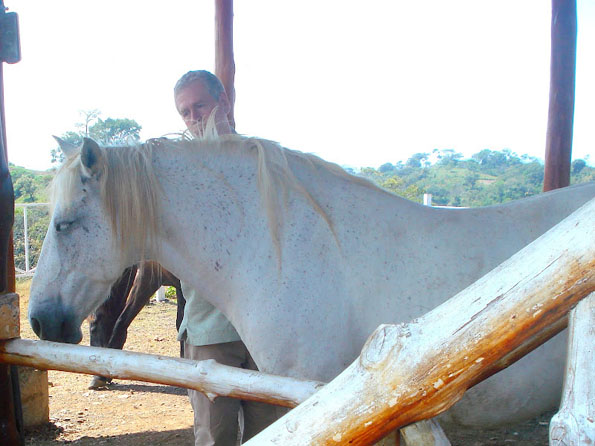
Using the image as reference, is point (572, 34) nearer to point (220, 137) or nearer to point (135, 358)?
point (220, 137)

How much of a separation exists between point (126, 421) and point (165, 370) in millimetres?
2615

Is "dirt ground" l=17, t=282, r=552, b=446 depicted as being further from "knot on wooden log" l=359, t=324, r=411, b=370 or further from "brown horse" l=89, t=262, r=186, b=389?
"knot on wooden log" l=359, t=324, r=411, b=370

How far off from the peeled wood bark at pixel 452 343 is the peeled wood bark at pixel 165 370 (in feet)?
1.28

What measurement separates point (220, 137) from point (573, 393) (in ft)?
4.89

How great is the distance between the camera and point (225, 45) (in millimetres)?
5113

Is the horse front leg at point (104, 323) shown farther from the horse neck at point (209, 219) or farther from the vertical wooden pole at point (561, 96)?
the vertical wooden pole at point (561, 96)

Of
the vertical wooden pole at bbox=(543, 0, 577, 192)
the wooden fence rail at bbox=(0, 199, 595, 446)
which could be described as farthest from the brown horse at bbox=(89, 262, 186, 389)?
the wooden fence rail at bbox=(0, 199, 595, 446)

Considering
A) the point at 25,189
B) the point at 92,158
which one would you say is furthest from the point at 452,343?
the point at 25,189

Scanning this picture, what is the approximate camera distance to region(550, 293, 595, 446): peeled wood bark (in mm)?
793

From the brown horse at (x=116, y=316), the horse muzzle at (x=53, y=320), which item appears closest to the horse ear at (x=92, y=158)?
the horse muzzle at (x=53, y=320)

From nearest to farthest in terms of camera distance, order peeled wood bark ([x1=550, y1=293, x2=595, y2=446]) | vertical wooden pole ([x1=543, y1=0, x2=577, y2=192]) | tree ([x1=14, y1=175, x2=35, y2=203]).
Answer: peeled wood bark ([x1=550, y1=293, x2=595, y2=446])
vertical wooden pole ([x1=543, y1=0, x2=577, y2=192])
tree ([x1=14, y1=175, x2=35, y2=203])

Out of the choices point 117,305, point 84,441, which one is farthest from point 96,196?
point 117,305

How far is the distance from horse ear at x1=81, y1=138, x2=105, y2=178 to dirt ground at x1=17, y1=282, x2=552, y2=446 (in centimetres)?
214

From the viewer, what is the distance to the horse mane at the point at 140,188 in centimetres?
182
